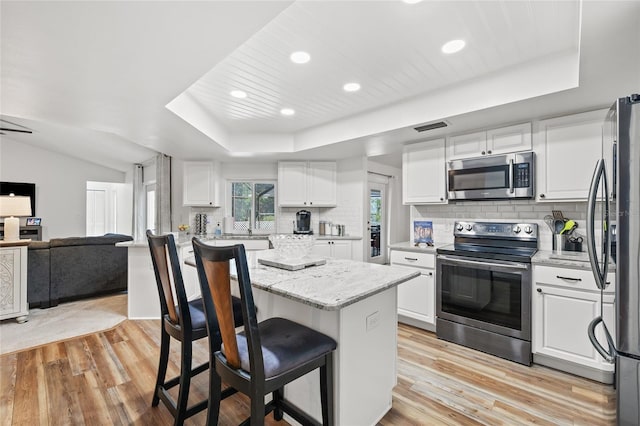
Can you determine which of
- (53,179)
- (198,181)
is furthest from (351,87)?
(53,179)

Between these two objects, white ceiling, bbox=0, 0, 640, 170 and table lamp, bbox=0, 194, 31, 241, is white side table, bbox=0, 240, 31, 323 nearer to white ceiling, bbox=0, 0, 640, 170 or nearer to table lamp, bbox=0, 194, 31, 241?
table lamp, bbox=0, 194, 31, 241

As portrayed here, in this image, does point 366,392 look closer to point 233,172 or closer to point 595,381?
point 595,381

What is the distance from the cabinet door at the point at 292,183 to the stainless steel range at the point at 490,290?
2.57 metres

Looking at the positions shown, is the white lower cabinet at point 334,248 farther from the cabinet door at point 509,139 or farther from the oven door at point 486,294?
the cabinet door at point 509,139

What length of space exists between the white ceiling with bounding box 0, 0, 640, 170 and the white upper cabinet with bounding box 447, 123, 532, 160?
14cm

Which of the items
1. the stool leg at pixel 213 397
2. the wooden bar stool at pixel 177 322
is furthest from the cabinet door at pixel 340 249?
the stool leg at pixel 213 397

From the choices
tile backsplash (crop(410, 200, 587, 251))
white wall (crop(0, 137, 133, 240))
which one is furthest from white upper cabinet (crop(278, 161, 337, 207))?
white wall (crop(0, 137, 133, 240))

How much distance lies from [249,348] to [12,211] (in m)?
4.19

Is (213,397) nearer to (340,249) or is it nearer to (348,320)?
(348,320)

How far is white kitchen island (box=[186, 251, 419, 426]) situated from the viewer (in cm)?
150

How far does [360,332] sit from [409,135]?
A: 246 cm

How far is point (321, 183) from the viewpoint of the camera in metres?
5.04

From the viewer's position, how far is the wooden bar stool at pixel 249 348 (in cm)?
119

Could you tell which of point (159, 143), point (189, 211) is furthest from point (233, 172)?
point (159, 143)
